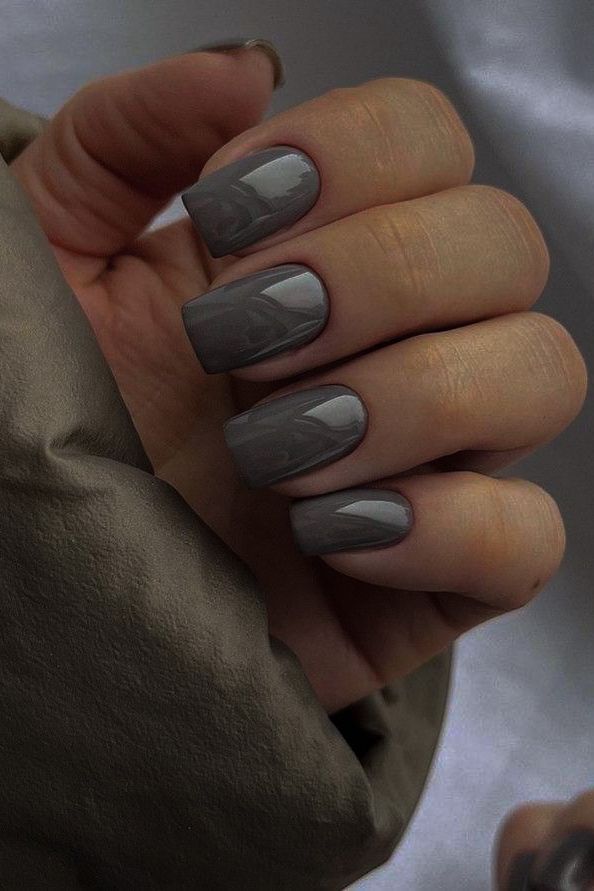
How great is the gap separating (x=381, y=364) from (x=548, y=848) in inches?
8.8

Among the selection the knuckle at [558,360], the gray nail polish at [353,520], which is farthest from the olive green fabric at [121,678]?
the knuckle at [558,360]

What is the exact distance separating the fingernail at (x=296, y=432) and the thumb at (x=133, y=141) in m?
0.15

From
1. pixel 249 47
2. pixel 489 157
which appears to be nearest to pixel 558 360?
pixel 249 47

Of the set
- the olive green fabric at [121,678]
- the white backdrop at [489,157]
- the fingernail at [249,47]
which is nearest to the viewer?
the olive green fabric at [121,678]

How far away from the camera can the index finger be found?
0.37m

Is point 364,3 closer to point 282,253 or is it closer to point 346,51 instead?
point 346,51

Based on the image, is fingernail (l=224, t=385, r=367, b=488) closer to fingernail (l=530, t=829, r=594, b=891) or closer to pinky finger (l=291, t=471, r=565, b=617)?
pinky finger (l=291, t=471, r=565, b=617)

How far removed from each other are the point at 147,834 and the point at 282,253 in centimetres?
20

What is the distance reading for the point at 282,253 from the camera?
0.37 m

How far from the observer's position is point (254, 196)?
1.23ft

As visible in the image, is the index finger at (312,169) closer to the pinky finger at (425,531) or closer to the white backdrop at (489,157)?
the pinky finger at (425,531)

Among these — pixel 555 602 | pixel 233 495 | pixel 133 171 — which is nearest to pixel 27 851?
pixel 233 495

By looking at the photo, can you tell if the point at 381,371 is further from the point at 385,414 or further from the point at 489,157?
the point at 489,157

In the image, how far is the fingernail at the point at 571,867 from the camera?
428 millimetres
